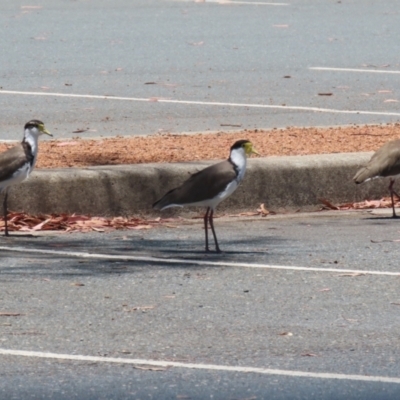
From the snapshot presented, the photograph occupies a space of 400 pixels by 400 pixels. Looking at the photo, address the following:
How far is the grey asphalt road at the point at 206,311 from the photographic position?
6531mm

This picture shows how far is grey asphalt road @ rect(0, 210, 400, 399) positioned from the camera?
6.53m

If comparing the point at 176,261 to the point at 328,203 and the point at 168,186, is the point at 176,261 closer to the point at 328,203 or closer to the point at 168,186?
the point at 168,186

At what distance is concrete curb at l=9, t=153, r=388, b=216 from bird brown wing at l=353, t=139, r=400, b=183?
0.36 meters

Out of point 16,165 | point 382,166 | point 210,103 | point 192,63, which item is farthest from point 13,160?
point 192,63

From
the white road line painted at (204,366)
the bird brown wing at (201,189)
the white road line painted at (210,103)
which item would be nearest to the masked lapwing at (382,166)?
the bird brown wing at (201,189)

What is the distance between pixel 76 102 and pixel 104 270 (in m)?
6.01

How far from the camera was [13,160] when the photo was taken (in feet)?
34.1

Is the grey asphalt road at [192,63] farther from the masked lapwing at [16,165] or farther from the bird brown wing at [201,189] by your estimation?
the bird brown wing at [201,189]

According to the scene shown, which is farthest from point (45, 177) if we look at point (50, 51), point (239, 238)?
point (50, 51)

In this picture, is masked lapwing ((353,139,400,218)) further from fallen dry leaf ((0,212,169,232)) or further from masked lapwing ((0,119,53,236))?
masked lapwing ((0,119,53,236))

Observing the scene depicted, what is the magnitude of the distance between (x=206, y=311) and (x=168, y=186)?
3385 millimetres

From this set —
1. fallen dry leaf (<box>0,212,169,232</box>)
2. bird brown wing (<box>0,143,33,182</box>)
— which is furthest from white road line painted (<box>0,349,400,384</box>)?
fallen dry leaf (<box>0,212,169,232</box>)

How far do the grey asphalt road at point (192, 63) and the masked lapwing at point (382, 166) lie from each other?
242cm

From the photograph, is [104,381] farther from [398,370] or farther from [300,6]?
[300,6]
